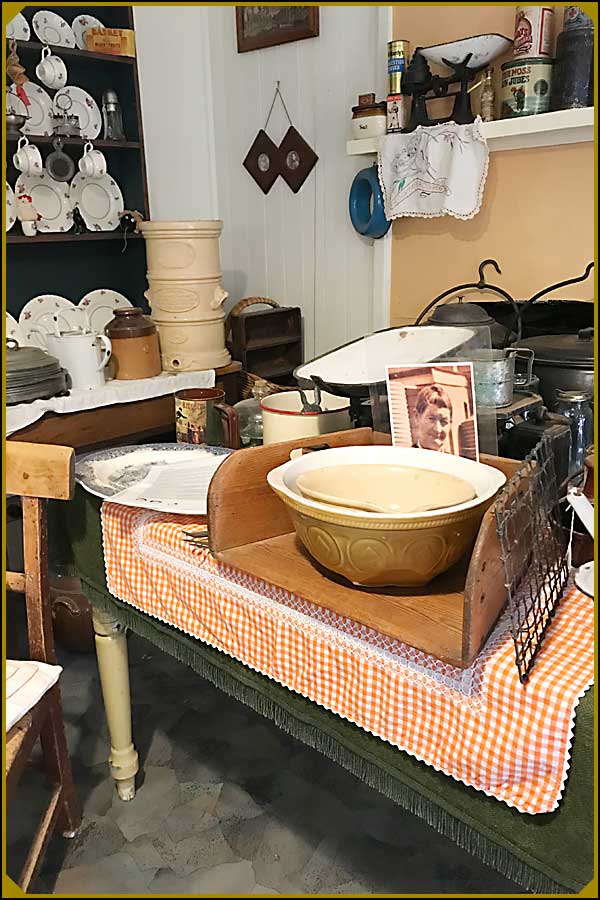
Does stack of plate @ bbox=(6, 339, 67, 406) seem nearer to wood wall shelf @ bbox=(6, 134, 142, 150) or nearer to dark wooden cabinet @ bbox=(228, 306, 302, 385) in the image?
dark wooden cabinet @ bbox=(228, 306, 302, 385)

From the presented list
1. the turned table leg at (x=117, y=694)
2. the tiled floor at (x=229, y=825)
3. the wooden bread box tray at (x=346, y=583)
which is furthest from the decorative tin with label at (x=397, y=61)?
the tiled floor at (x=229, y=825)

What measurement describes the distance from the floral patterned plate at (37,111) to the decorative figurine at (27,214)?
0.22m

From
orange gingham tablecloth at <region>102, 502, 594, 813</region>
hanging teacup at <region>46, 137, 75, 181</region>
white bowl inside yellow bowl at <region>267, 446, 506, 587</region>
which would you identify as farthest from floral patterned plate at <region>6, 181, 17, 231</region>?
white bowl inside yellow bowl at <region>267, 446, 506, 587</region>

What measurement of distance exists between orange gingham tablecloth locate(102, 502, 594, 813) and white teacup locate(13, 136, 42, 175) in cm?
184

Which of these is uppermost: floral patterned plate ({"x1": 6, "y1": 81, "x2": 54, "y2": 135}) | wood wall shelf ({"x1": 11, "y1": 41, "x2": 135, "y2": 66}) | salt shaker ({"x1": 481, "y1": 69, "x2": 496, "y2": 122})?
wood wall shelf ({"x1": 11, "y1": 41, "x2": 135, "y2": 66})

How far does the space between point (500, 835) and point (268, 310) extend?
6.06 ft

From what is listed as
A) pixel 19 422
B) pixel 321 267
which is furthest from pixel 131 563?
pixel 321 267

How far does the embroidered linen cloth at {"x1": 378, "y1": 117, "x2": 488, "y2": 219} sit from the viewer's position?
187 centimetres

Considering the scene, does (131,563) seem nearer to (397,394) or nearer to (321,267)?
(397,394)

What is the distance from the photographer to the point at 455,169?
190 centimetres

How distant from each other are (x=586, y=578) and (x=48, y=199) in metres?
2.39

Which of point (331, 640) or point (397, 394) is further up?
point (397, 394)

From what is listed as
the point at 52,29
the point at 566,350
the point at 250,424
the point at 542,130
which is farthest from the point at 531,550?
the point at 52,29

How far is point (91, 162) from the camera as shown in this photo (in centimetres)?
271
